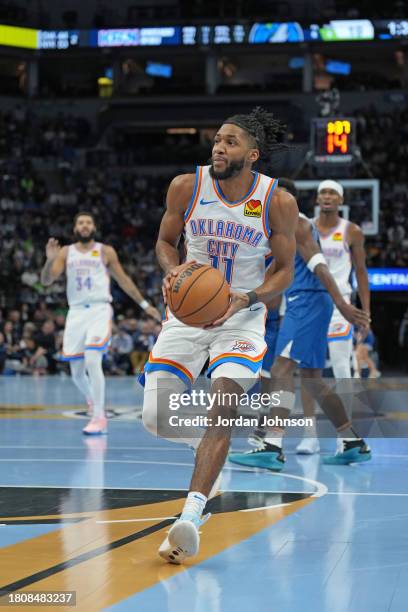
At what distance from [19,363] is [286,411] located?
11595 mm

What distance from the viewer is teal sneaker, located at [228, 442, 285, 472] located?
736 cm

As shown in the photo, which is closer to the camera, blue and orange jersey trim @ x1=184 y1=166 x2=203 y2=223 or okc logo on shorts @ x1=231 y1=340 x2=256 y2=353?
okc logo on shorts @ x1=231 y1=340 x2=256 y2=353

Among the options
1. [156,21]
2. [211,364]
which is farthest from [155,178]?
A: [211,364]

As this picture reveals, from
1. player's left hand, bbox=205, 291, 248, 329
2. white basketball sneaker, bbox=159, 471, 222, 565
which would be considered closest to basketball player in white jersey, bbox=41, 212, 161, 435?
player's left hand, bbox=205, 291, 248, 329

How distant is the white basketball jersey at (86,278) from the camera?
1013 centimetres

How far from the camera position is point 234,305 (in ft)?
15.9

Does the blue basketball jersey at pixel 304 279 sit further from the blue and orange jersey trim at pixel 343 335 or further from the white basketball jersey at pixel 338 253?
the blue and orange jersey trim at pixel 343 335

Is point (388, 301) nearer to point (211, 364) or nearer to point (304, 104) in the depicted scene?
point (304, 104)

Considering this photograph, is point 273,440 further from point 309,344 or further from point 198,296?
point 198,296

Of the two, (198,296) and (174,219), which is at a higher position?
(174,219)

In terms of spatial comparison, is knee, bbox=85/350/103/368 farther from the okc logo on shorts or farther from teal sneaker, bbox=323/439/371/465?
the okc logo on shorts

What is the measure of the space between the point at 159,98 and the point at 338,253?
2597 cm

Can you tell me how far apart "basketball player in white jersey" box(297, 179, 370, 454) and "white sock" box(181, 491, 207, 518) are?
155 inches

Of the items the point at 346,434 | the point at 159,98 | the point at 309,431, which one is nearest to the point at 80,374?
the point at 309,431
